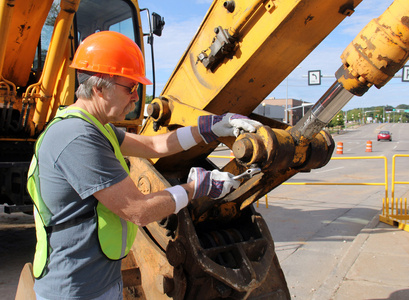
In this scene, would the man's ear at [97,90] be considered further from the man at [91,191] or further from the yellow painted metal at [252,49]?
the yellow painted metal at [252,49]

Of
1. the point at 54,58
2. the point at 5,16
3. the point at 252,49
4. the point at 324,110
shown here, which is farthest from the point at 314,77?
the point at 324,110

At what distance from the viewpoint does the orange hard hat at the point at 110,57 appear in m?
1.89

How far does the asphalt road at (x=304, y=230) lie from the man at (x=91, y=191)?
2752mm

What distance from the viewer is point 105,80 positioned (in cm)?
189

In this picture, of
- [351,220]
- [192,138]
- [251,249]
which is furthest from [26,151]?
[351,220]

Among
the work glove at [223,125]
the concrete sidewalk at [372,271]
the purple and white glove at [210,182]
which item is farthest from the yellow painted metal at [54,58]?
the concrete sidewalk at [372,271]

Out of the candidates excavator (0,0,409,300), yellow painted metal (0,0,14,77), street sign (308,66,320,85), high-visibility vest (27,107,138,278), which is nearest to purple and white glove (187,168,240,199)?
excavator (0,0,409,300)

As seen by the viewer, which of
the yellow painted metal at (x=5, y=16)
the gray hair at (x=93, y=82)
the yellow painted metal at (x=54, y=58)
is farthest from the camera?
the yellow painted metal at (x=54, y=58)

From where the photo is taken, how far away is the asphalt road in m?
4.59

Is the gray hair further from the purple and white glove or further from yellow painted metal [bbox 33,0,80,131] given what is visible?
yellow painted metal [bbox 33,0,80,131]

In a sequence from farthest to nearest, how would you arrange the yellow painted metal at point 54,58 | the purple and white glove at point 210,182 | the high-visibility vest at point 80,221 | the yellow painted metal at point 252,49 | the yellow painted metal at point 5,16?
1. the yellow painted metal at point 54,58
2. the yellow painted metal at point 5,16
3. the yellow painted metal at point 252,49
4. the purple and white glove at point 210,182
5. the high-visibility vest at point 80,221

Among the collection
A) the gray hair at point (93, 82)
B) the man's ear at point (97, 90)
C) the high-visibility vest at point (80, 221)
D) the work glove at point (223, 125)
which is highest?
the gray hair at point (93, 82)

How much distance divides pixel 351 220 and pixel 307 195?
8.74 feet

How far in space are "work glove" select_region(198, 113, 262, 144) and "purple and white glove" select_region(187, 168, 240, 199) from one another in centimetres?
31
